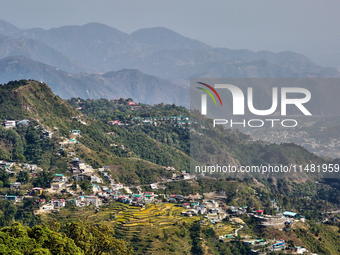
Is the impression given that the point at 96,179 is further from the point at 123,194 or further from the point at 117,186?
the point at 123,194

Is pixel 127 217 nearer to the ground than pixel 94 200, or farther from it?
nearer to the ground

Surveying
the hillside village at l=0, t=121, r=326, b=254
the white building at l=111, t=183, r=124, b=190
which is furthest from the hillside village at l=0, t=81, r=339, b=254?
the white building at l=111, t=183, r=124, b=190

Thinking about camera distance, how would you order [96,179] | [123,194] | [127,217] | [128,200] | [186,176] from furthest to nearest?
1. [186,176]
2. [96,179]
3. [123,194]
4. [128,200]
5. [127,217]

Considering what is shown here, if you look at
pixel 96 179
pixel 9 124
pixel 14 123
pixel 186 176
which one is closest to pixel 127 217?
pixel 96 179

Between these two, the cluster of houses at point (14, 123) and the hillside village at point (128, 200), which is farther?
the cluster of houses at point (14, 123)

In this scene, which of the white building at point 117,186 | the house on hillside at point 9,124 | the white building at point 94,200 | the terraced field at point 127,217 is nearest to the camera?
the terraced field at point 127,217

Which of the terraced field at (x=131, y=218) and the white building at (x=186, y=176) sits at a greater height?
the white building at (x=186, y=176)

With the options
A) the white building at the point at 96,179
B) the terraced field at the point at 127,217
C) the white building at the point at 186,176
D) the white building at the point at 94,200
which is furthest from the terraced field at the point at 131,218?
the white building at the point at 186,176

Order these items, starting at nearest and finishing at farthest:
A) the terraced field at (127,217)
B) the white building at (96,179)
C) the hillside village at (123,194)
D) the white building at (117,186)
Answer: the terraced field at (127,217), the hillside village at (123,194), the white building at (96,179), the white building at (117,186)

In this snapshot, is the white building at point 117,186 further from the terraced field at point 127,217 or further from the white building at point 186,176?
the white building at point 186,176

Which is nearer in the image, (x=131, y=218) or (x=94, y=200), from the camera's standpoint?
(x=131, y=218)

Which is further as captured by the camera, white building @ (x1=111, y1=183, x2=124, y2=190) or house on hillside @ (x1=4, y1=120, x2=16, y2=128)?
house on hillside @ (x1=4, y1=120, x2=16, y2=128)

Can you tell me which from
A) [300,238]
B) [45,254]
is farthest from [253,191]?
[45,254]

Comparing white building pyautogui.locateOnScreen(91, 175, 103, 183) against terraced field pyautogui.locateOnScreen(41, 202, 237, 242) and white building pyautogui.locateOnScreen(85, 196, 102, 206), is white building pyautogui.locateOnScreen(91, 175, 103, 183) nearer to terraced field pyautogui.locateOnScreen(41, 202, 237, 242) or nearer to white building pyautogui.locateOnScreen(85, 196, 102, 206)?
white building pyautogui.locateOnScreen(85, 196, 102, 206)
